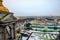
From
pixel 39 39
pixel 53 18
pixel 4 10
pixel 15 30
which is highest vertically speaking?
pixel 4 10

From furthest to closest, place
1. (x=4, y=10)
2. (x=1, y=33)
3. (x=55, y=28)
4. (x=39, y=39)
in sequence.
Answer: (x=55, y=28), (x=39, y=39), (x=4, y=10), (x=1, y=33)

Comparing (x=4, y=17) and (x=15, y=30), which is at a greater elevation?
(x=4, y=17)

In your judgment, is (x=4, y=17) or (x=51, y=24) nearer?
(x=4, y=17)

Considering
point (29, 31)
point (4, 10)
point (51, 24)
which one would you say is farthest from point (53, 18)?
point (4, 10)

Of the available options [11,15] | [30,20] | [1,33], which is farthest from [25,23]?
[1,33]

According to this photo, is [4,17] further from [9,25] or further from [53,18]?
[53,18]

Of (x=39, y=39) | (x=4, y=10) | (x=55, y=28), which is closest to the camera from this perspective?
(x=4, y=10)

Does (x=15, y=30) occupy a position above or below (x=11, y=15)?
below

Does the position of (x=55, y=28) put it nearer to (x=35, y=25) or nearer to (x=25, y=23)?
(x=35, y=25)

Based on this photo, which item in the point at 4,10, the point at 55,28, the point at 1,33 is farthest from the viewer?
the point at 55,28
